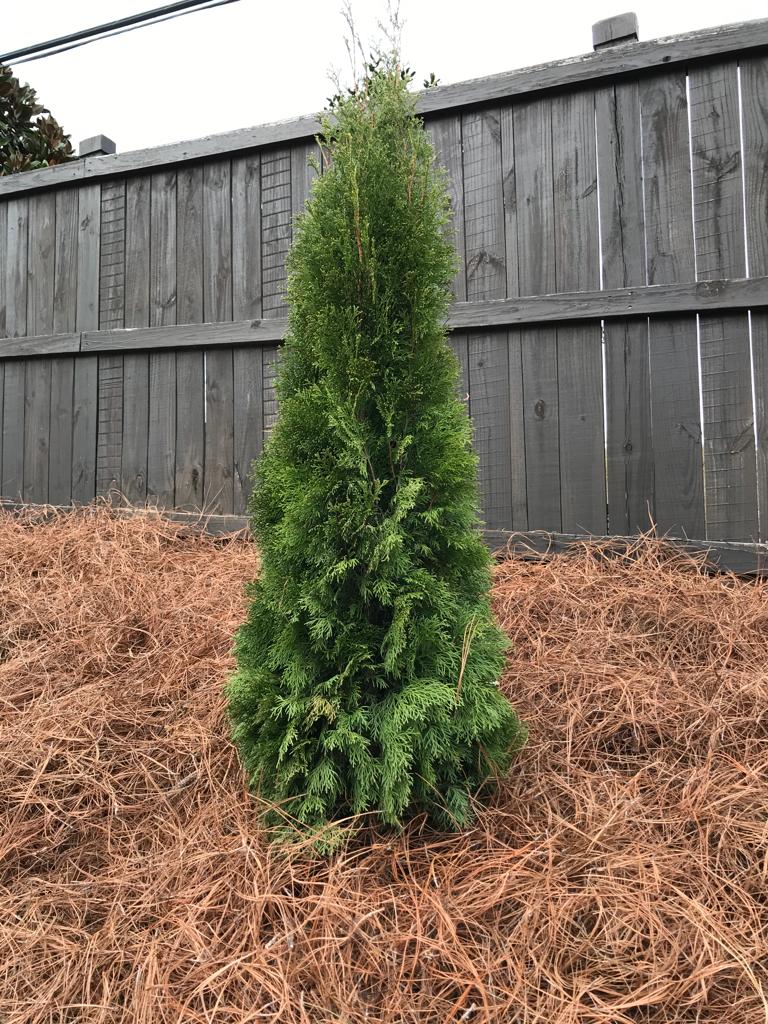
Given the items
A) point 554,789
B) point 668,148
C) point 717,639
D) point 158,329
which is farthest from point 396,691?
point 158,329

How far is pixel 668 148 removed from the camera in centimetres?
387

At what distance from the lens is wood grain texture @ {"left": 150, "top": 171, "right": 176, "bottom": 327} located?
499 centimetres

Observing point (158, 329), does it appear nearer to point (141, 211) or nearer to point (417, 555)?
point (141, 211)

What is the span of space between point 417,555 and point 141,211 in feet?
13.7

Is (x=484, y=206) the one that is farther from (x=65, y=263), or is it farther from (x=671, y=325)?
(x=65, y=263)

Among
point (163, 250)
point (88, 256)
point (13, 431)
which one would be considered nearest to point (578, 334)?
point (163, 250)

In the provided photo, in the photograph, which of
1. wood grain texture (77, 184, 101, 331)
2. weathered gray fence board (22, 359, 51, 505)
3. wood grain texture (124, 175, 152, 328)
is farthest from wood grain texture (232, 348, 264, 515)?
weathered gray fence board (22, 359, 51, 505)

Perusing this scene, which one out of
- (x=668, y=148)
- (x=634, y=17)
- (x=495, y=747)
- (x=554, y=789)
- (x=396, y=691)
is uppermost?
(x=634, y=17)

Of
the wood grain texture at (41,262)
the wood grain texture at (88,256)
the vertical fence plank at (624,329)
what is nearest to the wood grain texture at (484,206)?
the vertical fence plank at (624,329)

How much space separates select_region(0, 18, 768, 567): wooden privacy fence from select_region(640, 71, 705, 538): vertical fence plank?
1 centimetres

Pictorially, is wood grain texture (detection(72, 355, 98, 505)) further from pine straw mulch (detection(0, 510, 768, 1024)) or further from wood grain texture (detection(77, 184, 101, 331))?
pine straw mulch (detection(0, 510, 768, 1024))

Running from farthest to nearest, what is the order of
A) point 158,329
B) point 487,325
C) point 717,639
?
point 158,329
point 487,325
point 717,639

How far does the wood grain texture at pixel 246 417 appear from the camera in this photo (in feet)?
15.4

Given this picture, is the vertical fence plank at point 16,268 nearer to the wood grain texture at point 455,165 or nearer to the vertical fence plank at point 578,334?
the wood grain texture at point 455,165
